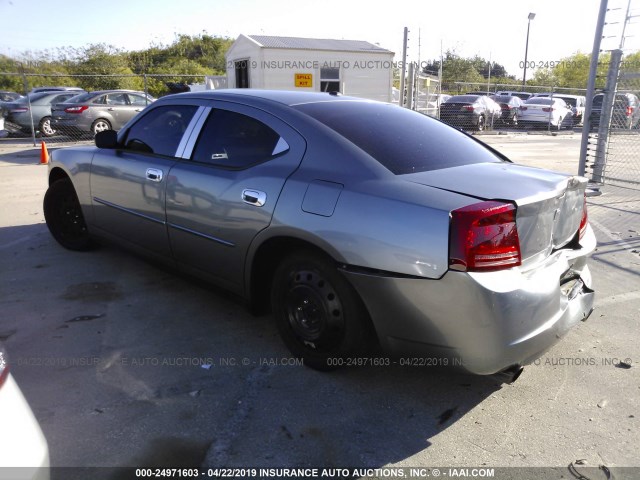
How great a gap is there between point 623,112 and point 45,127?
16.1 meters

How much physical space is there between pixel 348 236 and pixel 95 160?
296 cm

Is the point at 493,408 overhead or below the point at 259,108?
below

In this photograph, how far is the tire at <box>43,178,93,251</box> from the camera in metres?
5.16

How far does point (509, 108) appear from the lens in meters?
24.5

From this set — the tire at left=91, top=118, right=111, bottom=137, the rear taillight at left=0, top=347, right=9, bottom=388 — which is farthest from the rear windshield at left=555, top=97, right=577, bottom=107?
the rear taillight at left=0, top=347, right=9, bottom=388

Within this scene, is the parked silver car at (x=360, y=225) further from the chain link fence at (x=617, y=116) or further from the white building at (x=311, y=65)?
the white building at (x=311, y=65)

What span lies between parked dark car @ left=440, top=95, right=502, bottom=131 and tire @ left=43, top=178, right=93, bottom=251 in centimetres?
1733

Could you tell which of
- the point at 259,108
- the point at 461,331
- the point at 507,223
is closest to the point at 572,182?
the point at 507,223

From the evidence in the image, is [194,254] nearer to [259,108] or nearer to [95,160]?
[259,108]

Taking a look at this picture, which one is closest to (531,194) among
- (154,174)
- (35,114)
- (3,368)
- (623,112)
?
(3,368)

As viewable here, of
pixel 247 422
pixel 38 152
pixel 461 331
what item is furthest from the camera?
pixel 38 152

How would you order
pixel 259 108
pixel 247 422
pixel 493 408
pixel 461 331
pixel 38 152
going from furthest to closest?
1. pixel 38 152
2. pixel 259 108
3. pixel 493 408
4. pixel 247 422
5. pixel 461 331

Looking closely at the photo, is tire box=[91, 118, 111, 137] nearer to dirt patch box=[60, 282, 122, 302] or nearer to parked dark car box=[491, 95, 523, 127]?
dirt patch box=[60, 282, 122, 302]

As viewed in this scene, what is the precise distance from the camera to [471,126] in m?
21.0
